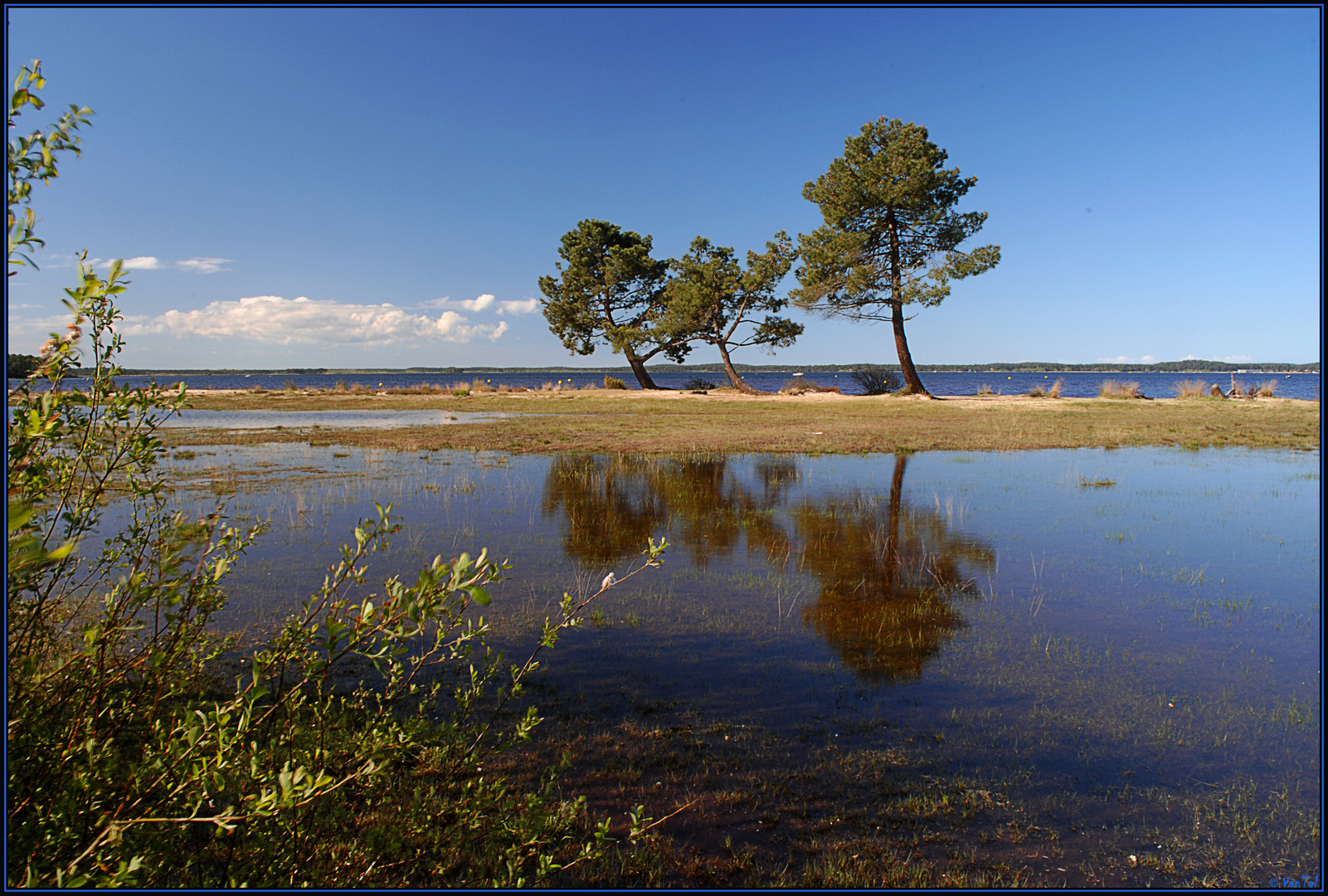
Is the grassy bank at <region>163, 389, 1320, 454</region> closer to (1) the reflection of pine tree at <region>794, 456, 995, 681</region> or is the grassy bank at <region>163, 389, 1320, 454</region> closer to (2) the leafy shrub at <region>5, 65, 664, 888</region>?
(1) the reflection of pine tree at <region>794, 456, 995, 681</region>

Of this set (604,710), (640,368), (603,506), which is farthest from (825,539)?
(640,368)

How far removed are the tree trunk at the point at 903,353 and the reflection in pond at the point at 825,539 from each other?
23634 millimetres

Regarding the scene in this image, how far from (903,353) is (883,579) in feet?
104

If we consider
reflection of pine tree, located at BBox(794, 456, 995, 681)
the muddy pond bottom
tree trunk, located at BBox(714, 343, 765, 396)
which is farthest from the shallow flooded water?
tree trunk, located at BBox(714, 343, 765, 396)

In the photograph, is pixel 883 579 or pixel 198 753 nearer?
pixel 198 753

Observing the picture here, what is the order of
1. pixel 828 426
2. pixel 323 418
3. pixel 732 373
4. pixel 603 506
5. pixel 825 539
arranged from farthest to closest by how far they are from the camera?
pixel 732 373 → pixel 323 418 → pixel 828 426 → pixel 603 506 → pixel 825 539

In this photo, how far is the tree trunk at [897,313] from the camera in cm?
3516

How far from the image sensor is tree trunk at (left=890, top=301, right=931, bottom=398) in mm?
35938

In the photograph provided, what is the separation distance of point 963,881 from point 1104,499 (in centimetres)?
1026

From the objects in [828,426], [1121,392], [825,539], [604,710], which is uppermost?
[1121,392]

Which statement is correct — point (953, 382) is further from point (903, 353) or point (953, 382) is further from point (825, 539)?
point (825, 539)

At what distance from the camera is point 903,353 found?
→ 1439 inches

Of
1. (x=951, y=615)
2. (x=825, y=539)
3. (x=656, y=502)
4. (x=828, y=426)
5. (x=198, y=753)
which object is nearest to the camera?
(x=198, y=753)

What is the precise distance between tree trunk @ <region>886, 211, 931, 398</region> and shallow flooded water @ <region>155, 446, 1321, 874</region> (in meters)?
23.5
